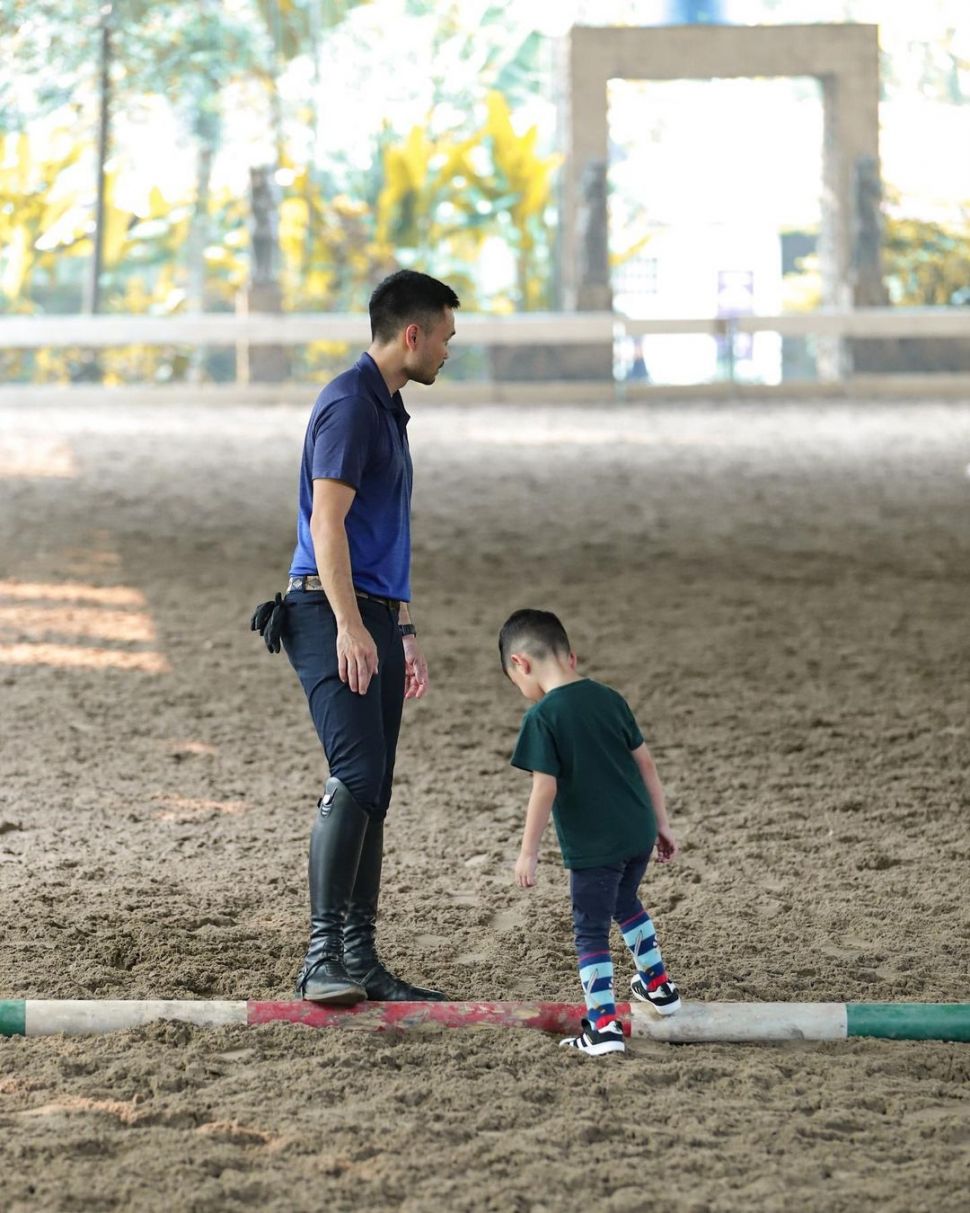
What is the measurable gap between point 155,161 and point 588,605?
21420 millimetres

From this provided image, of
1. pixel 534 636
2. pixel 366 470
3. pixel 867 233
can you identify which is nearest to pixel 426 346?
pixel 366 470

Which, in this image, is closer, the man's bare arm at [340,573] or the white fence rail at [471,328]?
the man's bare arm at [340,573]

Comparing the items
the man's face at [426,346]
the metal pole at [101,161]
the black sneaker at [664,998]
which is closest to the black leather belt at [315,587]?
the man's face at [426,346]

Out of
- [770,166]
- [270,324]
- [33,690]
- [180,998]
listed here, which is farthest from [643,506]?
[770,166]

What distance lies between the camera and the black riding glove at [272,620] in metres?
4.39

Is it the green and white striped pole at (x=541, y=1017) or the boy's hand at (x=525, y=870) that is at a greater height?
the boy's hand at (x=525, y=870)

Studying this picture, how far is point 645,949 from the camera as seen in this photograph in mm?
4301

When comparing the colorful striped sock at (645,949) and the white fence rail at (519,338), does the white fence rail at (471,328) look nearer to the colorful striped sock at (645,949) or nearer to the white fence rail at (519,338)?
the white fence rail at (519,338)

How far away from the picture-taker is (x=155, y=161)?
29609 millimetres

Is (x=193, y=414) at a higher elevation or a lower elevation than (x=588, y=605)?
higher

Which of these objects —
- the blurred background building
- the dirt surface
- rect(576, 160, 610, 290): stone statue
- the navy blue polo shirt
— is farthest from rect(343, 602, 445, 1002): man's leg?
the blurred background building

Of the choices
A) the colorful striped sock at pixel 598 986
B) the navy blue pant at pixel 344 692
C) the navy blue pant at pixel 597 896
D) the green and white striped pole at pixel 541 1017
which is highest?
the navy blue pant at pixel 344 692

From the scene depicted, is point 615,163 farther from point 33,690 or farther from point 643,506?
point 33,690

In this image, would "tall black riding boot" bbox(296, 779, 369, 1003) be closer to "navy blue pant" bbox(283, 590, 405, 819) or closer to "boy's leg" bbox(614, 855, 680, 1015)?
"navy blue pant" bbox(283, 590, 405, 819)
